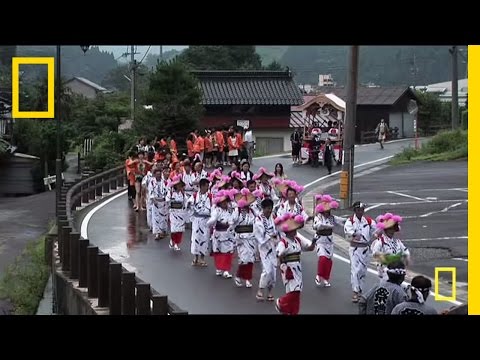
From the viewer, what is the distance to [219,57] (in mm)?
28844

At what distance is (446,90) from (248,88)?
38.9ft

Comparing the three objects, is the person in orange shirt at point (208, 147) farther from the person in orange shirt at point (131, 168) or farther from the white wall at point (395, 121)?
the white wall at point (395, 121)

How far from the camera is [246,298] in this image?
33.4 feet

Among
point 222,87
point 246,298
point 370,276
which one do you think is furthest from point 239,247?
point 222,87

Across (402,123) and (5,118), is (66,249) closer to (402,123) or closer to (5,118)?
(5,118)

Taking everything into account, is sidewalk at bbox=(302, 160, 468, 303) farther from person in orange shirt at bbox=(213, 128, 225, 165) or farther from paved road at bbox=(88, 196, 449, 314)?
person in orange shirt at bbox=(213, 128, 225, 165)

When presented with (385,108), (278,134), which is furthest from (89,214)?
(385,108)

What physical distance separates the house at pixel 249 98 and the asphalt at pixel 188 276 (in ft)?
22.3

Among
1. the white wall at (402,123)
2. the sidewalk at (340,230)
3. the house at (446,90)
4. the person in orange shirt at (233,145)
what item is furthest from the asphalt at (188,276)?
the house at (446,90)

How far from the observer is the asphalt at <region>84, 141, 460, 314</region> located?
9719 millimetres

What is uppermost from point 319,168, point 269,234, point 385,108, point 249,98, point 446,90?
point 446,90

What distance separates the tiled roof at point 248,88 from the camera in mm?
22812

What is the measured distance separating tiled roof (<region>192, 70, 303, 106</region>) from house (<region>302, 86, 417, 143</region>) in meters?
4.21
